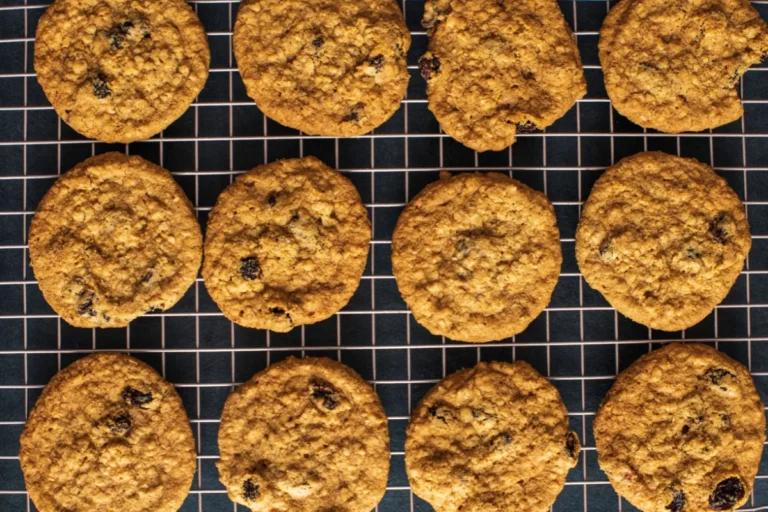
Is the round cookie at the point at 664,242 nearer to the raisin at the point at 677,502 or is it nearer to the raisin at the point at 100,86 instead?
the raisin at the point at 677,502

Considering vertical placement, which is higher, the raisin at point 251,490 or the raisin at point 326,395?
the raisin at point 326,395

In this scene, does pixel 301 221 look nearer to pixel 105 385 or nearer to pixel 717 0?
pixel 105 385

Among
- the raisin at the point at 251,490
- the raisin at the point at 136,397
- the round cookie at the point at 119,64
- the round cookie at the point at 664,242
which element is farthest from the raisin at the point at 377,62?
the raisin at the point at 251,490

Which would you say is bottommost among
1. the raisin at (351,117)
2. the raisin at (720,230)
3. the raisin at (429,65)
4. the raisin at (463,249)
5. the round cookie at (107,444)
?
the round cookie at (107,444)

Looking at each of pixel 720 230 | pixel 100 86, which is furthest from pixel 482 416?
pixel 100 86

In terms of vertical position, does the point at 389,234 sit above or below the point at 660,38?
below

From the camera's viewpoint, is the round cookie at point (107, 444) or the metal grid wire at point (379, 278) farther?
the metal grid wire at point (379, 278)

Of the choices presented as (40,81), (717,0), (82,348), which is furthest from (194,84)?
(717,0)
